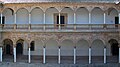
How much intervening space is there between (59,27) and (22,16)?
6.13 meters

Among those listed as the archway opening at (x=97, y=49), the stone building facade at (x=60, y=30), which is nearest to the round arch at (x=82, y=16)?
the stone building facade at (x=60, y=30)

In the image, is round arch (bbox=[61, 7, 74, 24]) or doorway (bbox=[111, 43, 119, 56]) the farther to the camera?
doorway (bbox=[111, 43, 119, 56])

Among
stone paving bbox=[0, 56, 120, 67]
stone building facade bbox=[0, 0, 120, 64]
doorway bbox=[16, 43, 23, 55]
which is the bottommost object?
stone paving bbox=[0, 56, 120, 67]

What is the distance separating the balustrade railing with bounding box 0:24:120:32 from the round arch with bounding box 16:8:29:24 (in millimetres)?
1569

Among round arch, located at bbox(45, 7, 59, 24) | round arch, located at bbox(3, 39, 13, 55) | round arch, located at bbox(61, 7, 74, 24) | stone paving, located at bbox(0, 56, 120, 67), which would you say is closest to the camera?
stone paving, located at bbox(0, 56, 120, 67)

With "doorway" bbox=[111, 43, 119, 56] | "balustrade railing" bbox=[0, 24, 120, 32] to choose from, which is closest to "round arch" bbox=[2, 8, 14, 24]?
"balustrade railing" bbox=[0, 24, 120, 32]

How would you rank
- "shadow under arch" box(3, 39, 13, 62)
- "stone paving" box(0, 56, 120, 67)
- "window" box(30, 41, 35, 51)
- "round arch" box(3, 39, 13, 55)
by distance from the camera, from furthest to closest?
"round arch" box(3, 39, 13, 55) → "shadow under arch" box(3, 39, 13, 62) → "window" box(30, 41, 35, 51) → "stone paving" box(0, 56, 120, 67)

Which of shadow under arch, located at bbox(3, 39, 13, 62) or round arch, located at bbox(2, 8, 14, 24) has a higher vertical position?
round arch, located at bbox(2, 8, 14, 24)

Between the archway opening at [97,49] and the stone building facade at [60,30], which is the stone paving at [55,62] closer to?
the stone building facade at [60,30]

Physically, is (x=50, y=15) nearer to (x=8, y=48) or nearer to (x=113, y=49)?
(x=8, y=48)

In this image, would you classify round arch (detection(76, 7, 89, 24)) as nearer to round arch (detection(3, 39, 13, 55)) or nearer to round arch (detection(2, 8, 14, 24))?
round arch (detection(2, 8, 14, 24))

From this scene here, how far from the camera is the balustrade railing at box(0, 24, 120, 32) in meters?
38.8

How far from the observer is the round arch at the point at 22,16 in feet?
136

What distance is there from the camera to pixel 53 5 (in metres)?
38.9
